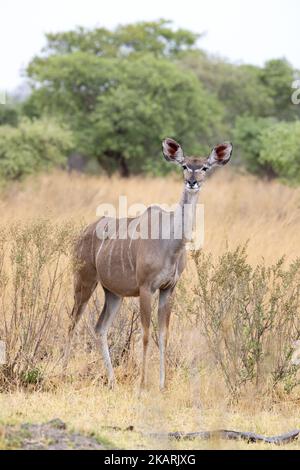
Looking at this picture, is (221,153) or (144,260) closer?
(144,260)

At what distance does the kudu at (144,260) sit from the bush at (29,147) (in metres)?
11.7

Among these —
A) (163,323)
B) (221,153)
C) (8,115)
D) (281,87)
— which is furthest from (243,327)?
(281,87)

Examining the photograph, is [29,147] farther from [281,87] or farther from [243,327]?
[281,87]

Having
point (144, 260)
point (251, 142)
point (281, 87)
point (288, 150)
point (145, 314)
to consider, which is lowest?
point (145, 314)

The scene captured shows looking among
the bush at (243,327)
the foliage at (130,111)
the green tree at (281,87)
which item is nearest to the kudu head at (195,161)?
the bush at (243,327)

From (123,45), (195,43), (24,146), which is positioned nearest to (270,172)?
(24,146)

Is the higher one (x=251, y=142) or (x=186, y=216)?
(x=251, y=142)

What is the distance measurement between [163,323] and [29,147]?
1394cm

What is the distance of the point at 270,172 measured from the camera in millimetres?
28312

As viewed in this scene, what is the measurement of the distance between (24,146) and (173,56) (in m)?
22.2

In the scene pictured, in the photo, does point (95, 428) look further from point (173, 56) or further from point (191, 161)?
point (173, 56)

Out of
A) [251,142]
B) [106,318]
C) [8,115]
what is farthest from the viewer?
[8,115]

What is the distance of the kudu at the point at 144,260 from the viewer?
7078mm

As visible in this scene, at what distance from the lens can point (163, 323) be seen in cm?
719
